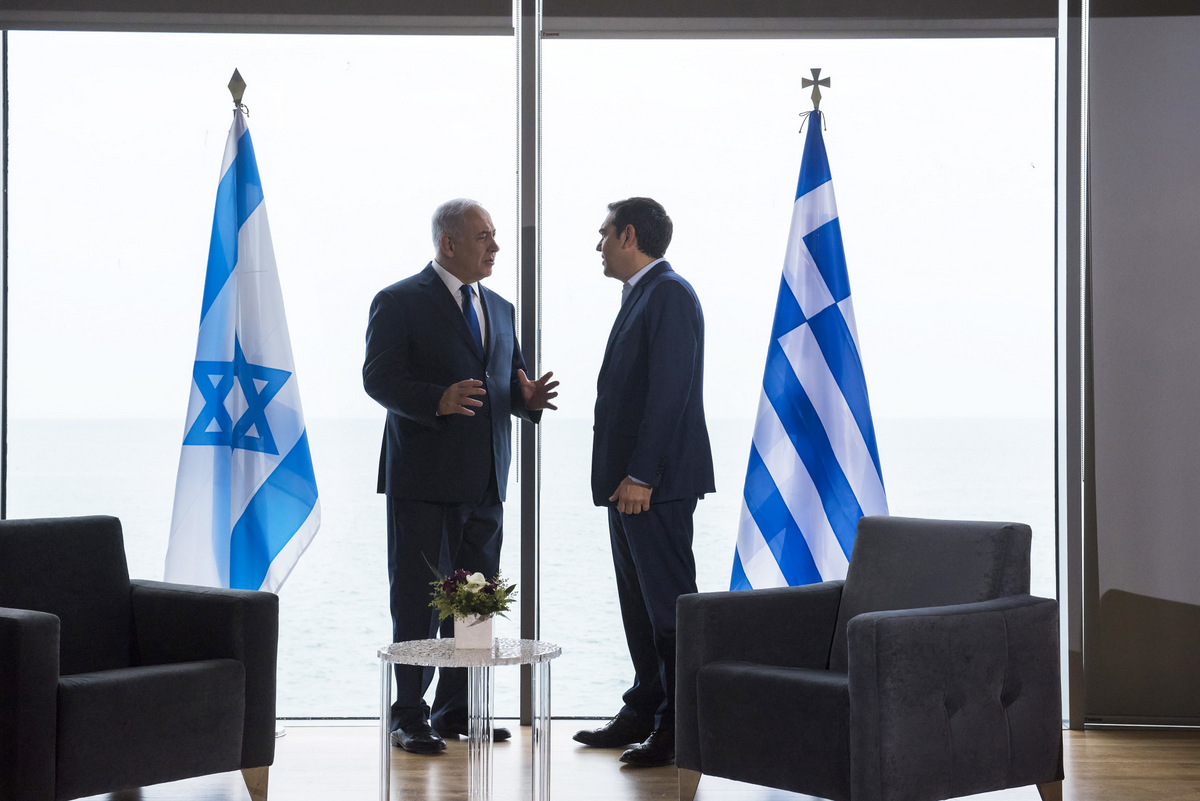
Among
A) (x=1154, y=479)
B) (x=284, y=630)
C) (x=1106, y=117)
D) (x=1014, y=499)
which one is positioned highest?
(x=1106, y=117)

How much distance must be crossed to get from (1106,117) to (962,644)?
7.97 feet

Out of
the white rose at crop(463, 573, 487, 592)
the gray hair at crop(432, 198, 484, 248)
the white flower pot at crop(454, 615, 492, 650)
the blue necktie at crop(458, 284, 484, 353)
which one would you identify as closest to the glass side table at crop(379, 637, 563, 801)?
the white flower pot at crop(454, 615, 492, 650)

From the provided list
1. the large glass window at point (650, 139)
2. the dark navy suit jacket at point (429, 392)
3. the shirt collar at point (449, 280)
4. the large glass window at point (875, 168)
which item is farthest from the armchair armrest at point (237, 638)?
the large glass window at point (875, 168)

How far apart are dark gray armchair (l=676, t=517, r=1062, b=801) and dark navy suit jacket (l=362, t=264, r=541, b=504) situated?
106 cm

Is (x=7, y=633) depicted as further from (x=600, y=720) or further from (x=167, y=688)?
(x=600, y=720)

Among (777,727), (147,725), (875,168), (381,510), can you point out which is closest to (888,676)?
(777,727)

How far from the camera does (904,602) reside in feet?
10.3

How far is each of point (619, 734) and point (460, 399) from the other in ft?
4.09

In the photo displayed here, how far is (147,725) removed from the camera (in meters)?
2.78

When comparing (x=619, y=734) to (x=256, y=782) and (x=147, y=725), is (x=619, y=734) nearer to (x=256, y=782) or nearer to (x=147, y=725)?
(x=256, y=782)

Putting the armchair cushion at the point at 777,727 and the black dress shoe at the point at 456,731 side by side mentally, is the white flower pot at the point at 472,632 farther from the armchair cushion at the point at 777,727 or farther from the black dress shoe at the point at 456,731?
the black dress shoe at the point at 456,731

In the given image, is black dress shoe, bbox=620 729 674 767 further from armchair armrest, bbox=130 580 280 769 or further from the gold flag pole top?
the gold flag pole top

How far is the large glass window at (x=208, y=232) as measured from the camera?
4.37 metres

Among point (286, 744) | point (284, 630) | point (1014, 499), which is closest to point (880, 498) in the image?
point (286, 744)
